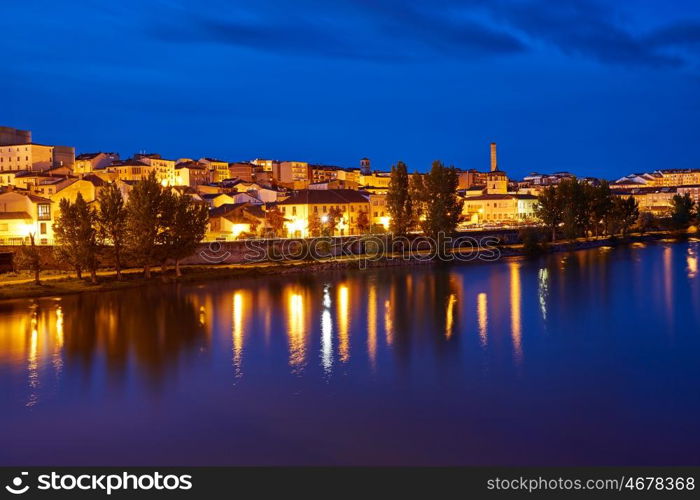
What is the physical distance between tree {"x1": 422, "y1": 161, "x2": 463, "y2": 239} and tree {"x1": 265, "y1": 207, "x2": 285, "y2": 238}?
646 centimetres

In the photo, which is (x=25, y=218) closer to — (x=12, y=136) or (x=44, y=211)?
(x=44, y=211)

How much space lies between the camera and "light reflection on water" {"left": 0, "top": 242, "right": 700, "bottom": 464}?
6984mm

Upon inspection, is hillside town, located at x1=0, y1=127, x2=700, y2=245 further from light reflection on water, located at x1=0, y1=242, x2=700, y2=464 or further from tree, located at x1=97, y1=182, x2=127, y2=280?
light reflection on water, located at x1=0, y1=242, x2=700, y2=464

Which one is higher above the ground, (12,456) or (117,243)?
(117,243)

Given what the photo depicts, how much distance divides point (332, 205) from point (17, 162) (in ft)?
82.5

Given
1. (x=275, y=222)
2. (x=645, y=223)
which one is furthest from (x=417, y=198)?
(x=645, y=223)

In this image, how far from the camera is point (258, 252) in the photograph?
2470 cm

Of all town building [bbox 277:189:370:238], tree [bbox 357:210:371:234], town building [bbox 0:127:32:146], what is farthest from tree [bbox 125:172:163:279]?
town building [bbox 0:127:32:146]

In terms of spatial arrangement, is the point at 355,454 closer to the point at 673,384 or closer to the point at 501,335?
the point at 673,384

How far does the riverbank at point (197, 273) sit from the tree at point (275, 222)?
4853 mm

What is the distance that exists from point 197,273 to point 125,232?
2632 mm

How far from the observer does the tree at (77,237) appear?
18891 mm

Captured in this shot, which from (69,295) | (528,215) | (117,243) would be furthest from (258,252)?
(528,215)

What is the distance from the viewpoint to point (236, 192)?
42.1m
